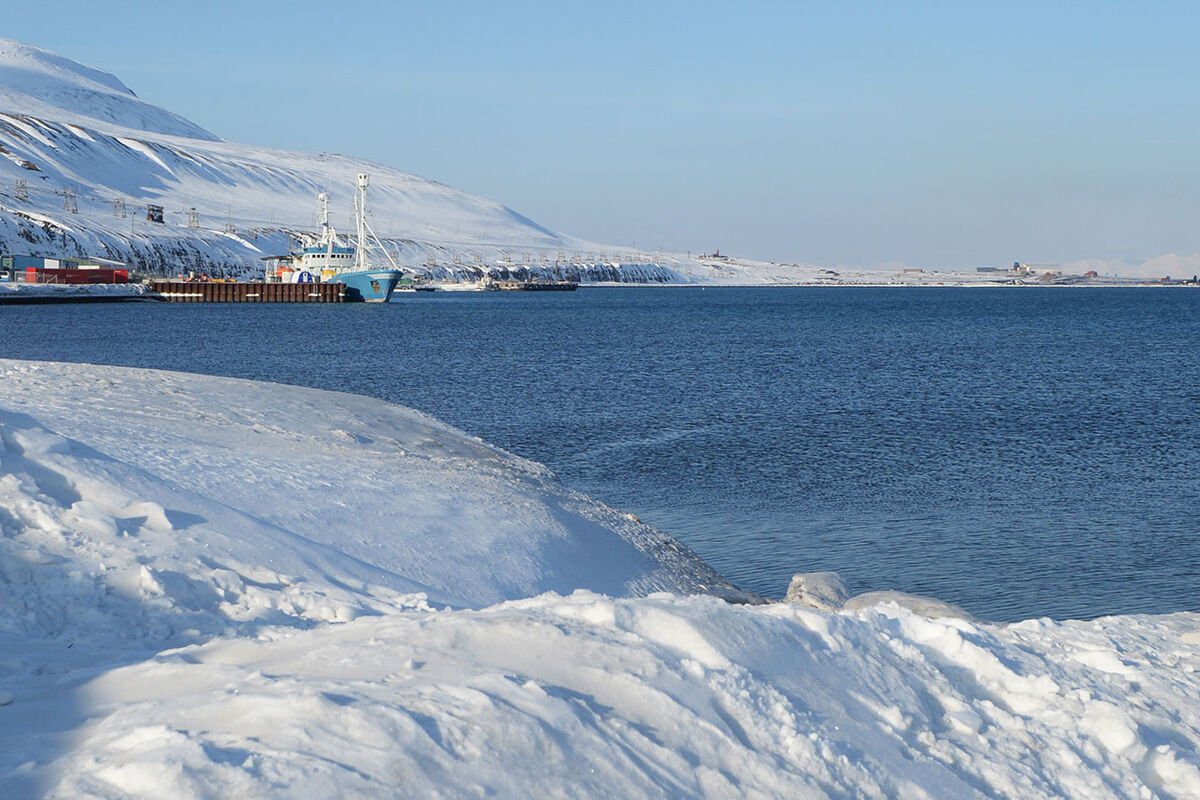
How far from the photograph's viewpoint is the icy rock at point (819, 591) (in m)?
12.6

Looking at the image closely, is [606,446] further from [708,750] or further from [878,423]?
[708,750]

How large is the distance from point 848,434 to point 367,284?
9156 centimetres

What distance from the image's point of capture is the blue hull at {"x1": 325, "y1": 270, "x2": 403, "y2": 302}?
116 meters

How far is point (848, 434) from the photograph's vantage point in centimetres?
2934

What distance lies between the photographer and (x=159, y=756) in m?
4.52

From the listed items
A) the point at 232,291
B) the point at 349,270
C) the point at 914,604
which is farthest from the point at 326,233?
the point at 914,604

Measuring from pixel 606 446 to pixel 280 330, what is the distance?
5313cm

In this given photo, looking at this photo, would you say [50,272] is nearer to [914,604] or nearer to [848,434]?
[848,434]

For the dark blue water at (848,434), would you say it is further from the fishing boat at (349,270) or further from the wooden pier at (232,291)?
the wooden pier at (232,291)

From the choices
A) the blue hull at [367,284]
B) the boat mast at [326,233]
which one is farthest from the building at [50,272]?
the blue hull at [367,284]

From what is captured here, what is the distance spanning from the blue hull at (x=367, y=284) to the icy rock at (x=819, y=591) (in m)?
105

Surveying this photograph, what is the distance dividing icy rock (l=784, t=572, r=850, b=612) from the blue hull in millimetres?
105006

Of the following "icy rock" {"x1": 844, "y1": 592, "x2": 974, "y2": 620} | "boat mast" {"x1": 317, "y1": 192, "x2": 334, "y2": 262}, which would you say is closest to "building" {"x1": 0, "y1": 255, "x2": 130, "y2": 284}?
"boat mast" {"x1": 317, "y1": 192, "x2": 334, "y2": 262}

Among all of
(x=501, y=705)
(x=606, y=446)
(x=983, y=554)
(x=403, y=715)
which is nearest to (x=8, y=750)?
(x=403, y=715)
